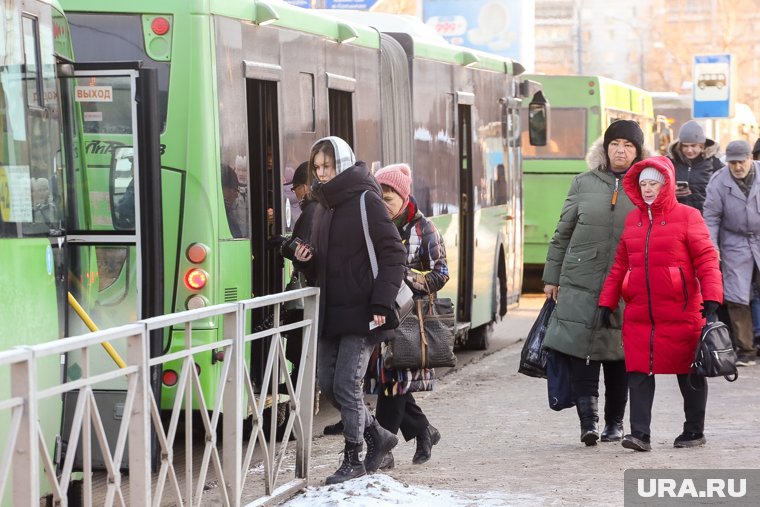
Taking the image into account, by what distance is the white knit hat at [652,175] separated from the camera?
28.1 ft

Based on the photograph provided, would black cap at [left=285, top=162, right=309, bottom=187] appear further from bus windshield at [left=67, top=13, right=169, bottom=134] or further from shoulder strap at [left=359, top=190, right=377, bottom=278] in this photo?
shoulder strap at [left=359, top=190, right=377, bottom=278]

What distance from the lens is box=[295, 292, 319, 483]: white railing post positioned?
25.0 feet

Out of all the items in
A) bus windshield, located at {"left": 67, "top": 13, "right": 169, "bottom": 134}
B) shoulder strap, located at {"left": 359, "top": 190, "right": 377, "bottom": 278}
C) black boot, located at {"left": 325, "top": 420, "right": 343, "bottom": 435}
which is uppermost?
bus windshield, located at {"left": 67, "top": 13, "right": 169, "bottom": 134}

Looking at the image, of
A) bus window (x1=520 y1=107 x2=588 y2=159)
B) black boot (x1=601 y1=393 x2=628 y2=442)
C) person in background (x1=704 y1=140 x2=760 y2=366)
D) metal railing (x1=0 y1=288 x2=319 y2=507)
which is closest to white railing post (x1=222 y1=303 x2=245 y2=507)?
metal railing (x1=0 y1=288 x2=319 y2=507)

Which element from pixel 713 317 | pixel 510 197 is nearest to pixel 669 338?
pixel 713 317

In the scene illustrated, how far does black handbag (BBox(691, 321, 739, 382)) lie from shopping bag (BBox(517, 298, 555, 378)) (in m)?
0.99

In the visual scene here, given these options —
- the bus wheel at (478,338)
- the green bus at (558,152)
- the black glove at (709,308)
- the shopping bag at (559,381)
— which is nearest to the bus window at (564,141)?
the green bus at (558,152)

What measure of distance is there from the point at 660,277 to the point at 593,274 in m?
0.61

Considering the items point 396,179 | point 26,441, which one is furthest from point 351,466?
point 26,441

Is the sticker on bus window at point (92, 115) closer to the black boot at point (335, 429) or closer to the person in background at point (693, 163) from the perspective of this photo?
the black boot at point (335, 429)

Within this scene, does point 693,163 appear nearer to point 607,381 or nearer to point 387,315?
point 607,381

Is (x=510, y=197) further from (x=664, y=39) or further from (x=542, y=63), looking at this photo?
(x=542, y=63)

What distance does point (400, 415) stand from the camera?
8430 mm

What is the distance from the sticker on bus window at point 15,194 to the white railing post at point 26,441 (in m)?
1.49
